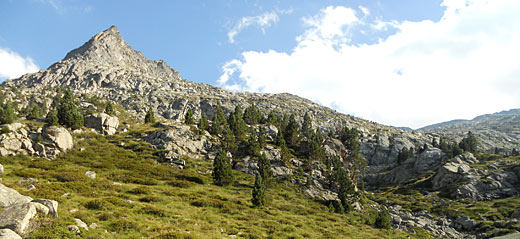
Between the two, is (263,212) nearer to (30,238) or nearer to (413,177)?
(30,238)

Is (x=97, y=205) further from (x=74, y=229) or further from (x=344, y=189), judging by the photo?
(x=344, y=189)

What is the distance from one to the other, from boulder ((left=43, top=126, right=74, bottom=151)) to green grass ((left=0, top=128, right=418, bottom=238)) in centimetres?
252

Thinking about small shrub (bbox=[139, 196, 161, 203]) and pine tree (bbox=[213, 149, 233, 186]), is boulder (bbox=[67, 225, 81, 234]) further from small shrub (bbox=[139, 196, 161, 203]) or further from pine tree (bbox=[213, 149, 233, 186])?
pine tree (bbox=[213, 149, 233, 186])

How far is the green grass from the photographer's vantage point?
22297mm

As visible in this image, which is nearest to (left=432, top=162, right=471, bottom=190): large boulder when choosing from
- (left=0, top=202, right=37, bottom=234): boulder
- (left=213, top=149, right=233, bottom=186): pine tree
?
(left=213, top=149, right=233, bottom=186): pine tree

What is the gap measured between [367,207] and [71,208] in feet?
260

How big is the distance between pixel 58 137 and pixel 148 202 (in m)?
48.3

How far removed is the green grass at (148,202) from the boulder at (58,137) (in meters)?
2.52

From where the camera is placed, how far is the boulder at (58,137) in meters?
63.4

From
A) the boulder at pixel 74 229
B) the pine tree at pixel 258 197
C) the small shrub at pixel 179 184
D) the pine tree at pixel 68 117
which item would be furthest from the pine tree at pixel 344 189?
the pine tree at pixel 68 117

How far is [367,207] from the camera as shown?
7875 cm

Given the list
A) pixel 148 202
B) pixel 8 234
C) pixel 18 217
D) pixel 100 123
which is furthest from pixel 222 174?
pixel 100 123

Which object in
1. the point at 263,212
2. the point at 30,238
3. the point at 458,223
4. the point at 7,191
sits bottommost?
the point at 458,223

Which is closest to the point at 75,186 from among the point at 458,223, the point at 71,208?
the point at 71,208
